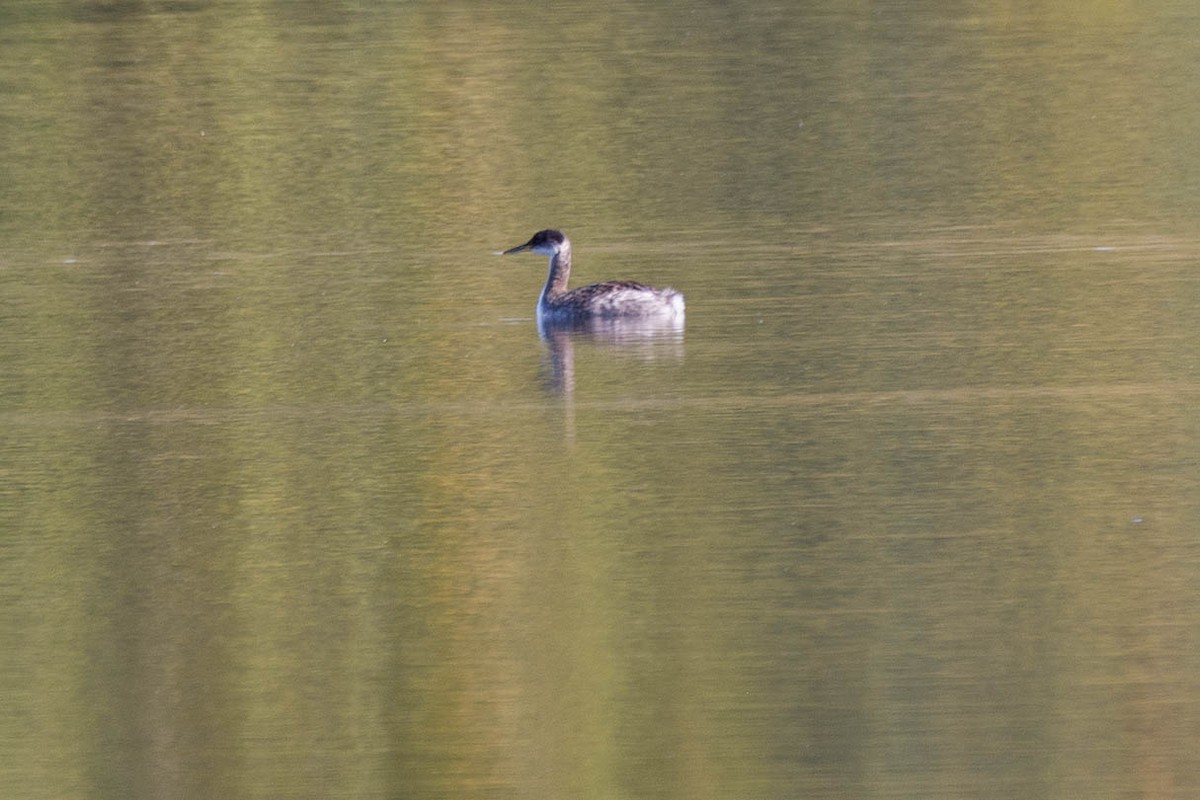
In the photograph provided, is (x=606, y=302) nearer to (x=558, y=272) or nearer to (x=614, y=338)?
(x=614, y=338)

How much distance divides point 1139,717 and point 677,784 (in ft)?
4.11

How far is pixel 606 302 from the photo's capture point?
43.0 ft

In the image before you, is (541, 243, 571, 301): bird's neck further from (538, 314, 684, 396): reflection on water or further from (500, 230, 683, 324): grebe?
(538, 314, 684, 396): reflection on water

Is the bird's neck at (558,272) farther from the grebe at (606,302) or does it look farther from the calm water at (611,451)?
the calm water at (611,451)

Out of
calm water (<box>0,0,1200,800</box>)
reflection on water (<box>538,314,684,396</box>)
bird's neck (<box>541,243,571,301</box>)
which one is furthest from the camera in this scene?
bird's neck (<box>541,243,571,301</box>)

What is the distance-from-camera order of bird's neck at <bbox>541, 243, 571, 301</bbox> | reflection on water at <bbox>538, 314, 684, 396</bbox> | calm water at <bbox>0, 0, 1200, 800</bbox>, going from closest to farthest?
calm water at <bbox>0, 0, 1200, 800</bbox>, reflection on water at <bbox>538, 314, 684, 396</bbox>, bird's neck at <bbox>541, 243, 571, 301</bbox>

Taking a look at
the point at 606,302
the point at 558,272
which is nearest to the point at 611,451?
the point at 606,302

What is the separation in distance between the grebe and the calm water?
0.47 feet

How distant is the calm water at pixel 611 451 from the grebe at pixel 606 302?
0.14 m

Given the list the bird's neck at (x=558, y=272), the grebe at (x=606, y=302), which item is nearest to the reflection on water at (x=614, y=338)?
the grebe at (x=606, y=302)

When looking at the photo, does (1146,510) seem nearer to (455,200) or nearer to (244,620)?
(244,620)

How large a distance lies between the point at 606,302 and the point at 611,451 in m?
3.10

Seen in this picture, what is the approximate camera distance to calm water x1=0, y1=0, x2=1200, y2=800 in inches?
272

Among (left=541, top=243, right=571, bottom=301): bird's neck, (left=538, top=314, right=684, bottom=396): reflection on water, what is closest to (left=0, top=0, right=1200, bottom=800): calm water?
(left=538, top=314, right=684, bottom=396): reflection on water
